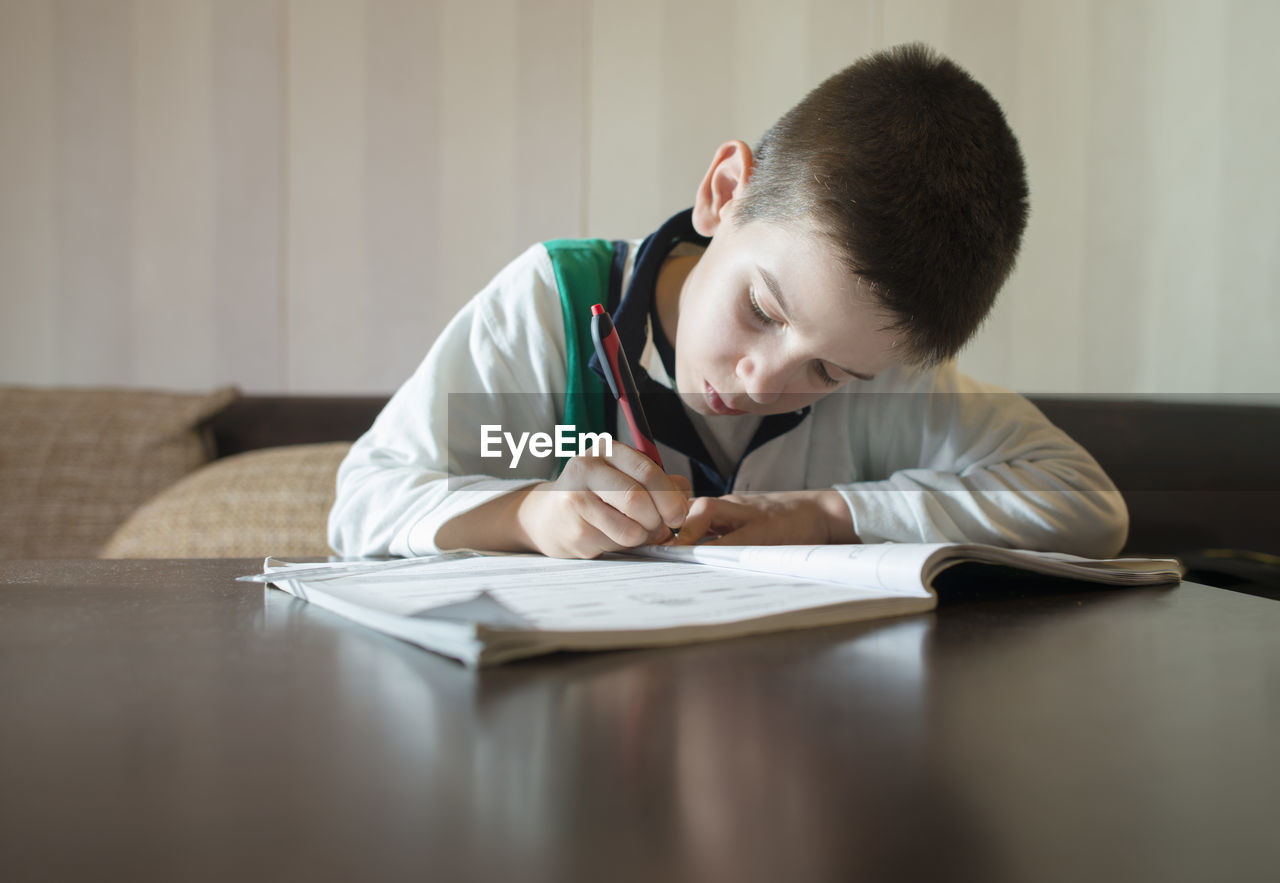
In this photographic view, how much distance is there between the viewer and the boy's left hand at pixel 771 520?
630mm

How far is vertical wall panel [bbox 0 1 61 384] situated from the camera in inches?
63.7

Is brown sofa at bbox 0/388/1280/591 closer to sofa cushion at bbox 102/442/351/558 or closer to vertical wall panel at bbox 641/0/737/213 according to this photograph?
sofa cushion at bbox 102/442/351/558

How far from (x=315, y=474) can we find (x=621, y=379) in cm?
74

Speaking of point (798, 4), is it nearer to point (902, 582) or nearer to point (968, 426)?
point (968, 426)

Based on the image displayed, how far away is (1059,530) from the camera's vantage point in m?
0.66

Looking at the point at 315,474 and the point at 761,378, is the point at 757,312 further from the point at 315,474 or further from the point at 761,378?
the point at 315,474

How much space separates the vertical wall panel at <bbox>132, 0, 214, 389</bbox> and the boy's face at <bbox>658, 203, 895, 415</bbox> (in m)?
1.25

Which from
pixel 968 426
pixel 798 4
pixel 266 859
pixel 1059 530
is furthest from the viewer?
pixel 798 4

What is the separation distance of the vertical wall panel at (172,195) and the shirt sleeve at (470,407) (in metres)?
1.09

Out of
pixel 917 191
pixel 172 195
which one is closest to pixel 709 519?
pixel 917 191

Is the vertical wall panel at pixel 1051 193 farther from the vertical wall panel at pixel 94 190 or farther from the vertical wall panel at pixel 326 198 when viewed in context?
the vertical wall panel at pixel 94 190

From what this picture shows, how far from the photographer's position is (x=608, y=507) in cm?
52

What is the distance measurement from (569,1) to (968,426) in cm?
Answer: 123

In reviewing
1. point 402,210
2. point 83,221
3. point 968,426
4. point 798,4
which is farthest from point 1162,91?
point 83,221
